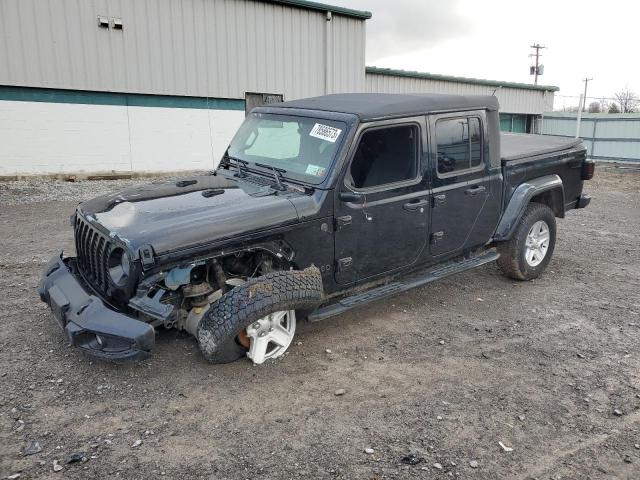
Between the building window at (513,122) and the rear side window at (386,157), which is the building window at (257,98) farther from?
the building window at (513,122)

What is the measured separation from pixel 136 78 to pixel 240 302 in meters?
11.8

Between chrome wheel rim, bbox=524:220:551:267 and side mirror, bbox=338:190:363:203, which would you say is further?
chrome wheel rim, bbox=524:220:551:267

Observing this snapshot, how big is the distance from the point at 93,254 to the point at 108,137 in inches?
420

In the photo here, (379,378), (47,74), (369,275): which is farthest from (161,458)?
(47,74)

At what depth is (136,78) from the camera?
44.6 feet

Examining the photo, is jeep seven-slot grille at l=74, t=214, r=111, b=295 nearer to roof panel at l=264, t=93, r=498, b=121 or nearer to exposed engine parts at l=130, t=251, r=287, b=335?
exposed engine parts at l=130, t=251, r=287, b=335

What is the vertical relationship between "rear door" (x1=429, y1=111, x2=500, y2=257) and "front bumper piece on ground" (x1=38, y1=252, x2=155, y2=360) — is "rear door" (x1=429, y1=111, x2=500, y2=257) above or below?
above

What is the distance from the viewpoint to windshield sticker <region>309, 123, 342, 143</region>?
13.9ft

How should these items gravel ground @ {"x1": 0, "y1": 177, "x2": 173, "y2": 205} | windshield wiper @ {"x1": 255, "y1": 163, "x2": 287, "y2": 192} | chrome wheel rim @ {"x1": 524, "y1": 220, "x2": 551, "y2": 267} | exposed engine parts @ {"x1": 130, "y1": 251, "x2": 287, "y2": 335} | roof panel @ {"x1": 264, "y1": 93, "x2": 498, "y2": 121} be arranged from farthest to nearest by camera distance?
1. gravel ground @ {"x1": 0, "y1": 177, "x2": 173, "y2": 205}
2. chrome wheel rim @ {"x1": 524, "y1": 220, "x2": 551, "y2": 267}
3. roof panel @ {"x1": 264, "y1": 93, "x2": 498, "y2": 121}
4. windshield wiper @ {"x1": 255, "y1": 163, "x2": 287, "y2": 192}
5. exposed engine parts @ {"x1": 130, "y1": 251, "x2": 287, "y2": 335}

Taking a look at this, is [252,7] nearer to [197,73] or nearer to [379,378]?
[197,73]

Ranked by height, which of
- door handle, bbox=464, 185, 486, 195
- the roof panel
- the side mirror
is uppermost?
the roof panel

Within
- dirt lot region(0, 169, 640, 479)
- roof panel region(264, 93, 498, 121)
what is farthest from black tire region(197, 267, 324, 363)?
roof panel region(264, 93, 498, 121)

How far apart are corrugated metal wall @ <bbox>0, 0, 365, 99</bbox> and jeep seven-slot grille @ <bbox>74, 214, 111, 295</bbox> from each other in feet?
32.8

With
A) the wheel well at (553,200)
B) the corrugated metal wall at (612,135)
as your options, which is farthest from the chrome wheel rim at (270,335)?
the corrugated metal wall at (612,135)
